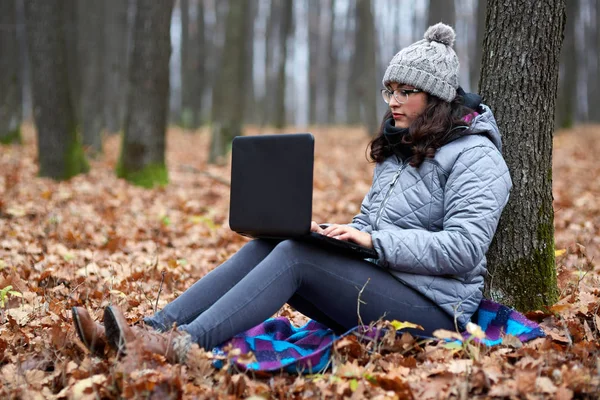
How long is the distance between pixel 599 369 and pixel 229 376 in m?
1.55

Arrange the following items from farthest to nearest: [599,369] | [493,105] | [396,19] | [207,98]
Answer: [396,19]
[207,98]
[493,105]
[599,369]

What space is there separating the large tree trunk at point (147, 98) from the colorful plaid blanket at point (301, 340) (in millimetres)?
6008

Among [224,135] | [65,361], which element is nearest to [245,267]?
[65,361]

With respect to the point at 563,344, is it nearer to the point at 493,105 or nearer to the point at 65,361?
the point at 493,105

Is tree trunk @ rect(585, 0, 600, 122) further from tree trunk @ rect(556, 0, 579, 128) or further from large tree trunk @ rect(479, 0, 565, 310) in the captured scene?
large tree trunk @ rect(479, 0, 565, 310)

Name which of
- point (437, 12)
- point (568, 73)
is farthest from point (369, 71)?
point (568, 73)

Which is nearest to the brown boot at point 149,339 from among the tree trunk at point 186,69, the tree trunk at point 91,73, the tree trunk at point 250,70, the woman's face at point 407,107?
the woman's face at point 407,107

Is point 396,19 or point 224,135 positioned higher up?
point 396,19

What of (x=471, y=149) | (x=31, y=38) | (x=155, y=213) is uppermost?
(x=31, y=38)

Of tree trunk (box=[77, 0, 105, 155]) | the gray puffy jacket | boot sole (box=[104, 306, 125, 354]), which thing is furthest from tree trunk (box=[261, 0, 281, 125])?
boot sole (box=[104, 306, 125, 354])

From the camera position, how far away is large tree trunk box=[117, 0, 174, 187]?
8484 millimetres

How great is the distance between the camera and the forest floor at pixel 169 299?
93.7 inches

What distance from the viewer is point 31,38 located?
8555 mm

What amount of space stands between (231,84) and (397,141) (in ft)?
31.9
